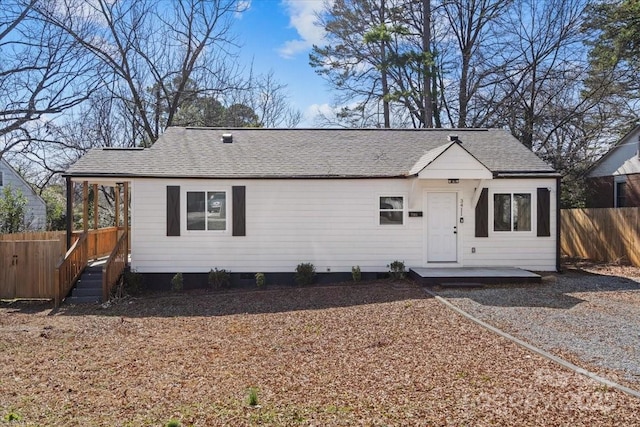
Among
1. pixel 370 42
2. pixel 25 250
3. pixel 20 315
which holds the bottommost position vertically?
pixel 20 315

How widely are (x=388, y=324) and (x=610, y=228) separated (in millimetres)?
11836

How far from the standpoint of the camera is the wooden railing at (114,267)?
10664 mm

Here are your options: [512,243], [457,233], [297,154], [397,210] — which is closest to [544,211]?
[512,243]

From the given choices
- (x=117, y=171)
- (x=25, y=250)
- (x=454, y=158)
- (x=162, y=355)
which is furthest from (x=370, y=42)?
(x=162, y=355)

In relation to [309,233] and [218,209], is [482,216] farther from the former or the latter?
[218,209]

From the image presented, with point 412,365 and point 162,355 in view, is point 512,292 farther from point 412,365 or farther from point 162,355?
point 162,355

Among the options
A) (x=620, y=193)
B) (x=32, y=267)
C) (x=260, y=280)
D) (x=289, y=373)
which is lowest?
(x=289, y=373)

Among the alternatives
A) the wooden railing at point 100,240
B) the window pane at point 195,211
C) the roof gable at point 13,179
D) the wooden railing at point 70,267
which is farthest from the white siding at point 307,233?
the roof gable at point 13,179

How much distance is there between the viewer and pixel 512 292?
33.3ft

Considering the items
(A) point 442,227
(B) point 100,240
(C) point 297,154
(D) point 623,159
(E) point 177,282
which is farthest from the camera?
(D) point 623,159

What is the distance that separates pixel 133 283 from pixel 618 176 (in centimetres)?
1948

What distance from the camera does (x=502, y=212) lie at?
12586 mm

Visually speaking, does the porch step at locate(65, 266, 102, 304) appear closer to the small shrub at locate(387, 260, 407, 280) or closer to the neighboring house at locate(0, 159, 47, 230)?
the small shrub at locate(387, 260, 407, 280)

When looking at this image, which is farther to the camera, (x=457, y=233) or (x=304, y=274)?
(x=457, y=233)
